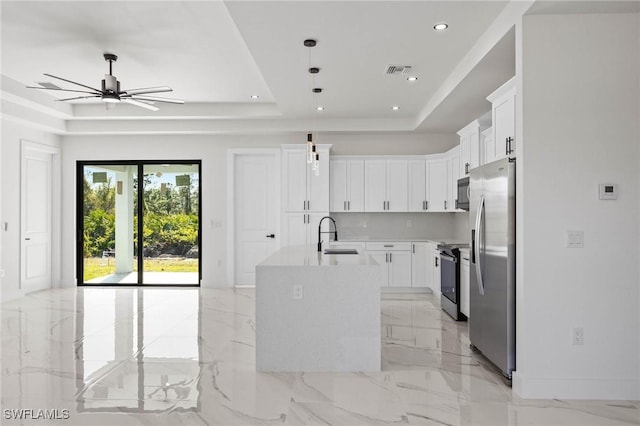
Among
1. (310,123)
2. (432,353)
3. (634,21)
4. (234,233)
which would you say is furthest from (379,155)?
(634,21)

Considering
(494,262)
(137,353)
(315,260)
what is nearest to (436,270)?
(494,262)

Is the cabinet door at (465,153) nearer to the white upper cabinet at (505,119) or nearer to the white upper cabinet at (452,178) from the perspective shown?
the white upper cabinet at (452,178)

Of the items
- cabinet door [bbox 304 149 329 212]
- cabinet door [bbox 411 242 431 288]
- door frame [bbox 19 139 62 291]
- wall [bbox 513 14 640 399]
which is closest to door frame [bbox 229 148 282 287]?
cabinet door [bbox 304 149 329 212]

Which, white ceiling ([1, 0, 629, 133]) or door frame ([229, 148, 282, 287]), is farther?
door frame ([229, 148, 282, 287])

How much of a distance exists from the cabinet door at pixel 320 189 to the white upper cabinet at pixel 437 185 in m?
1.62

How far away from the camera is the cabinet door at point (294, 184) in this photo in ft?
22.0

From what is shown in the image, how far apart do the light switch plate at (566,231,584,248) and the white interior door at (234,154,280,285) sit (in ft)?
16.2

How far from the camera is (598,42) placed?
290 centimetres

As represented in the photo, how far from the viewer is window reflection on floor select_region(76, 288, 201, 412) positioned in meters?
2.88

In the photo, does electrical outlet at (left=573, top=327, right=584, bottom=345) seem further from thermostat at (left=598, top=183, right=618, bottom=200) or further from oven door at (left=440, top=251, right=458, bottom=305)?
oven door at (left=440, top=251, right=458, bottom=305)

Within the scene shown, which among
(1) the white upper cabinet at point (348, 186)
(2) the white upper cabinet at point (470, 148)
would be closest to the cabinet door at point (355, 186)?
(1) the white upper cabinet at point (348, 186)

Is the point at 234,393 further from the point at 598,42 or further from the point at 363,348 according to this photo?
the point at 598,42

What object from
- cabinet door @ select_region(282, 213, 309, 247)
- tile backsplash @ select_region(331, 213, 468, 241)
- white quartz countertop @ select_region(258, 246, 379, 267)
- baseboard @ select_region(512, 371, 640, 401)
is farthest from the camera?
tile backsplash @ select_region(331, 213, 468, 241)

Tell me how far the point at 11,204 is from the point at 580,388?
286 inches
